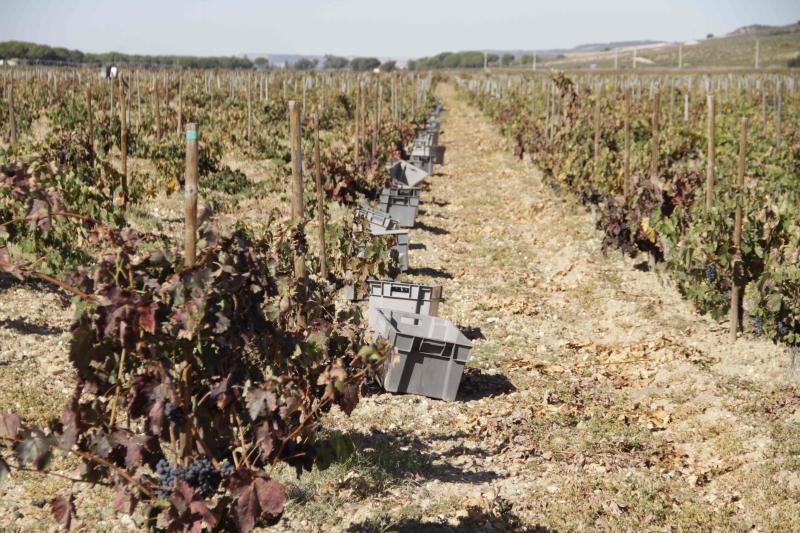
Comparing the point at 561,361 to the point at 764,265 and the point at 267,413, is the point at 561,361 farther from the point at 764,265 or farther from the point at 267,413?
the point at 267,413

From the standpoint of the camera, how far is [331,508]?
17.0 feet

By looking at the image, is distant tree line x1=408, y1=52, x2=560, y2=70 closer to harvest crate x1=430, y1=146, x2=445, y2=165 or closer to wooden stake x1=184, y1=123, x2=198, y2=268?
harvest crate x1=430, y1=146, x2=445, y2=165

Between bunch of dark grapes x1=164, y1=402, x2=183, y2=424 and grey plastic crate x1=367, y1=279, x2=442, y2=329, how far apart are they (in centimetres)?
486

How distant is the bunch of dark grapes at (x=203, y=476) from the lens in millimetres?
3693

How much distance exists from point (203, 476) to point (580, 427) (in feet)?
12.7

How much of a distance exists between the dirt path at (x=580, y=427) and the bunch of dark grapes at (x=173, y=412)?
161cm

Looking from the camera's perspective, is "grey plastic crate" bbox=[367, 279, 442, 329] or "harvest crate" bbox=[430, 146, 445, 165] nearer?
"grey plastic crate" bbox=[367, 279, 442, 329]

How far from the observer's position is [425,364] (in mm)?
7258

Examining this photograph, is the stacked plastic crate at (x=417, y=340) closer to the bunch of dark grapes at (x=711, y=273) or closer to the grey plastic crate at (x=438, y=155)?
the bunch of dark grapes at (x=711, y=273)

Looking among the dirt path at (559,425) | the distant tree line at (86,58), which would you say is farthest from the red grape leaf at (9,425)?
the distant tree line at (86,58)

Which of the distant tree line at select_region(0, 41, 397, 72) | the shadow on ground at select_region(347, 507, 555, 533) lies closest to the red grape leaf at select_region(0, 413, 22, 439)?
the shadow on ground at select_region(347, 507, 555, 533)

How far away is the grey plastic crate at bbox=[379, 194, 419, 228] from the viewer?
14008mm

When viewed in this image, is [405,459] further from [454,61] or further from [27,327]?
[454,61]

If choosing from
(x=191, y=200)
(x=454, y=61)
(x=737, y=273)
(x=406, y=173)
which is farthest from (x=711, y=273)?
(x=454, y=61)
